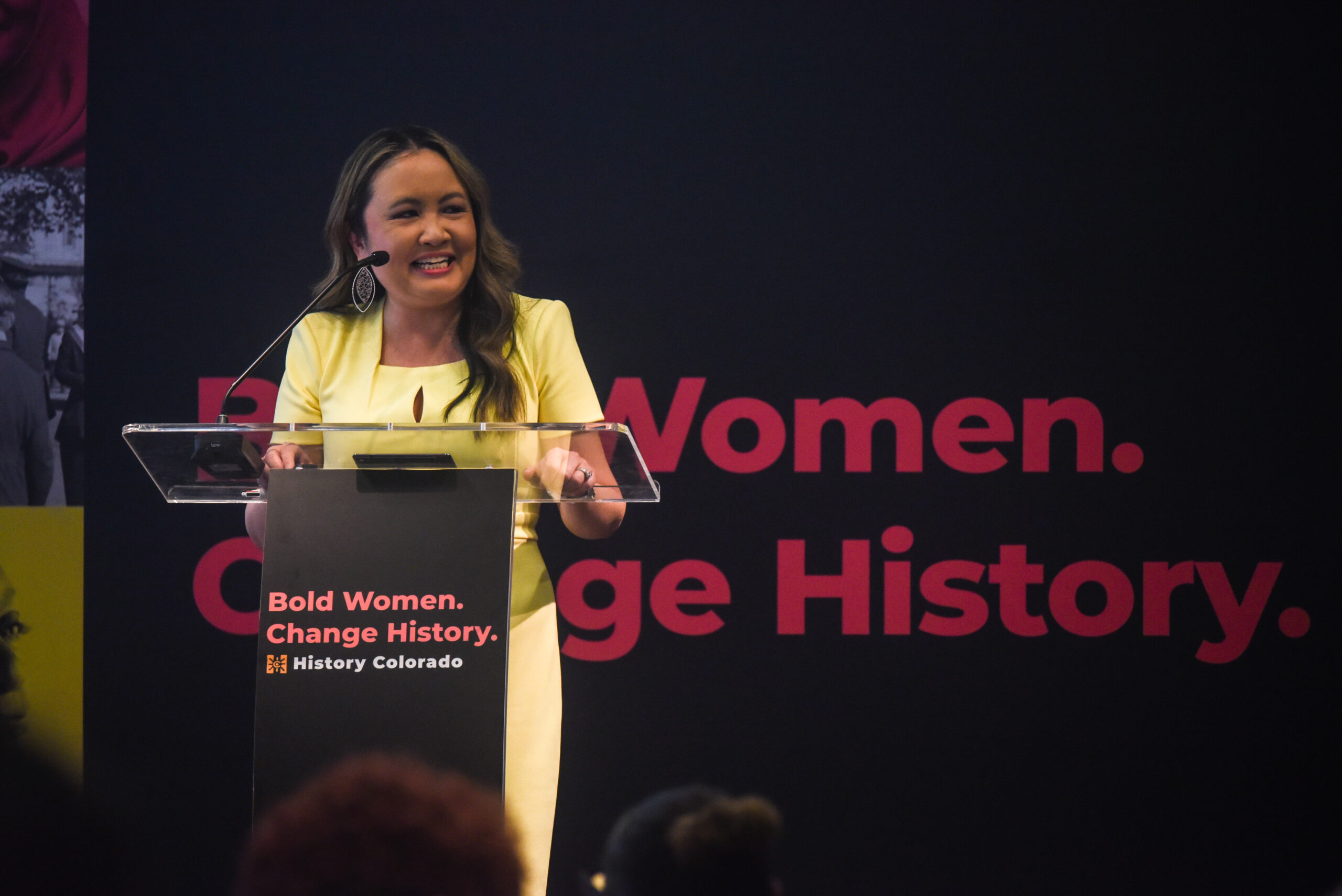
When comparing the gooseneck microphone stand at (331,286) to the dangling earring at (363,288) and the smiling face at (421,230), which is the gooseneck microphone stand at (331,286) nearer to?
the dangling earring at (363,288)

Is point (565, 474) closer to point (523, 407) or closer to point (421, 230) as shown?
point (523, 407)

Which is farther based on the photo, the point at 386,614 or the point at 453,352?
the point at 453,352

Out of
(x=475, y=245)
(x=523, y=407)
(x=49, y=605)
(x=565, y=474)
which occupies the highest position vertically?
(x=475, y=245)

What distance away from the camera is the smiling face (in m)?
2.91

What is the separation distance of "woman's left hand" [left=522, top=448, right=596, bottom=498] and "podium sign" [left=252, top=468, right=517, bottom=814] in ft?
0.30

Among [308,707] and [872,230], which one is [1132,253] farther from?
[308,707]

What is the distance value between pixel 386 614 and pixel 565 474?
0.36 metres

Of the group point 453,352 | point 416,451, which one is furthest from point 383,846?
point 453,352

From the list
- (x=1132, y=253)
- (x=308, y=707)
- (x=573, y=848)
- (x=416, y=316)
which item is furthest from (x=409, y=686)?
(x=1132, y=253)

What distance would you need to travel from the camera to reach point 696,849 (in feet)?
3.76

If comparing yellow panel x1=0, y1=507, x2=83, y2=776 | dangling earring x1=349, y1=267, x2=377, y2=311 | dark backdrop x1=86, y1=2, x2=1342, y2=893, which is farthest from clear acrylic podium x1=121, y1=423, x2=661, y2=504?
yellow panel x1=0, y1=507, x2=83, y2=776

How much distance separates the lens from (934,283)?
391cm

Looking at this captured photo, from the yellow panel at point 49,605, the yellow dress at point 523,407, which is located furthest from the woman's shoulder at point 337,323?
the yellow panel at point 49,605

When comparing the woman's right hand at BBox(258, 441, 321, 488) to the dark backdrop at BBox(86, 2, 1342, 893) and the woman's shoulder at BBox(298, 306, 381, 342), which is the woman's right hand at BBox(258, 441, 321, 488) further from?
the dark backdrop at BBox(86, 2, 1342, 893)
